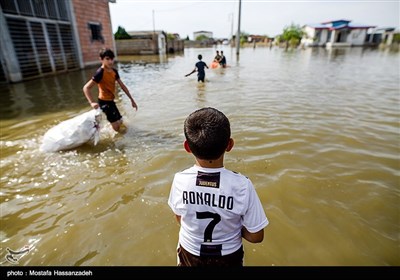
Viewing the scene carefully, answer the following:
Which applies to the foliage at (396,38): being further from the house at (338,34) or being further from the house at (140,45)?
the house at (140,45)

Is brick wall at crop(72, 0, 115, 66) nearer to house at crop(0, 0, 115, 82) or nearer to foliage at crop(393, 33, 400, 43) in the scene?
house at crop(0, 0, 115, 82)

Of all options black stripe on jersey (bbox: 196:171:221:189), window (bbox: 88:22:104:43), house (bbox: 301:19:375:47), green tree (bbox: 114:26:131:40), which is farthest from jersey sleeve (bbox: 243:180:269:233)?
house (bbox: 301:19:375:47)

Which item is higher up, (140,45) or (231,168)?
(140,45)

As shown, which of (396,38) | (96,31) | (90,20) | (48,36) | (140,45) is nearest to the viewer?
(48,36)

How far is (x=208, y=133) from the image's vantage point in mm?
1273

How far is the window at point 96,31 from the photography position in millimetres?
19202

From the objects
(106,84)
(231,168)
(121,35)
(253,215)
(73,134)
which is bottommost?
(231,168)

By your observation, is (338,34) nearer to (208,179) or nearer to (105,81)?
(105,81)

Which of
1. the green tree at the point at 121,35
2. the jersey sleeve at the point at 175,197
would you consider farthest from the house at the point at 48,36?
the green tree at the point at 121,35

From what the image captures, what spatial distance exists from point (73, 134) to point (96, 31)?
18724mm

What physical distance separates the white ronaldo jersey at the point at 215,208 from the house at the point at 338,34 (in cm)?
5838

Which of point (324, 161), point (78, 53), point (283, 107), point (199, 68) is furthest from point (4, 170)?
point (78, 53)

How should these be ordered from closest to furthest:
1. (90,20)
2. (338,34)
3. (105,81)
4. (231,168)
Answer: (231,168) < (105,81) < (90,20) < (338,34)

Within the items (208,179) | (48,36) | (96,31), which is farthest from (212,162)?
(96,31)
